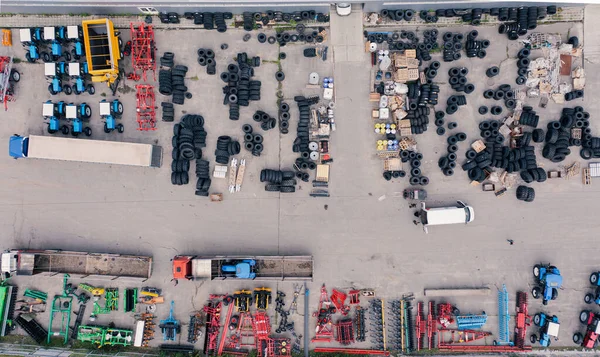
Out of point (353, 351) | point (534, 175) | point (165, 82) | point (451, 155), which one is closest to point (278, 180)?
point (165, 82)

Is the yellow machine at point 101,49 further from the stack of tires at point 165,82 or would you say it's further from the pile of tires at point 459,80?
the pile of tires at point 459,80

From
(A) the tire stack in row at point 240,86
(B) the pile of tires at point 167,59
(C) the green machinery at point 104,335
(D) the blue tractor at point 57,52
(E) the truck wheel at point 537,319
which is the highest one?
(D) the blue tractor at point 57,52

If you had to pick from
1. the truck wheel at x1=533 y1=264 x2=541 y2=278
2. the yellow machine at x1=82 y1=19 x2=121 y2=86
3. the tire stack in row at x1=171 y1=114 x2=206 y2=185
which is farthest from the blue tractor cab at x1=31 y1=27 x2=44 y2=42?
the truck wheel at x1=533 y1=264 x2=541 y2=278

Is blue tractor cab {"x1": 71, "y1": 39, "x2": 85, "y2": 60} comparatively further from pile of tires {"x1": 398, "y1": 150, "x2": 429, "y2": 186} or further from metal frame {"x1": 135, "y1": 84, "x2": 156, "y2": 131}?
pile of tires {"x1": 398, "y1": 150, "x2": 429, "y2": 186}

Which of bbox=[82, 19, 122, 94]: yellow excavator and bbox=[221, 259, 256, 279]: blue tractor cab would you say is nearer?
bbox=[82, 19, 122, 94]: yellow excavator

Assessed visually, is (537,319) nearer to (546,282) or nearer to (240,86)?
(546,282)

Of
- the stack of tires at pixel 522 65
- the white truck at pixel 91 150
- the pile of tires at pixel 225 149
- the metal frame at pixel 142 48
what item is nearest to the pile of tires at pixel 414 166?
the stack of tires at pixel 522 65
